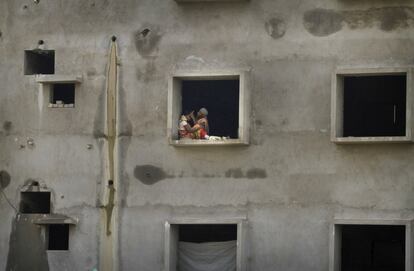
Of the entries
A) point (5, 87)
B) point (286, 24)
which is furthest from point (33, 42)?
point (286, 24)

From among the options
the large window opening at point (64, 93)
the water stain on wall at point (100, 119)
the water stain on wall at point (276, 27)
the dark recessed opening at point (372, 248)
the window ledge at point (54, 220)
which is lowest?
the dark recessed opening at point (372, 248)

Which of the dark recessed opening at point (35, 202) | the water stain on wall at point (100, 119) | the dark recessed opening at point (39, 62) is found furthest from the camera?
the dark recessed opening at point (39, 62)

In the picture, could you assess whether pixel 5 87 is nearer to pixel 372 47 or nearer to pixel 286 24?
pixel 286 24

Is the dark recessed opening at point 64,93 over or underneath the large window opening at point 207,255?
over

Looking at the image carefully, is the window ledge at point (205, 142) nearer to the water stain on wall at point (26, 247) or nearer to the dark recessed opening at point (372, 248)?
the water stain on wall at point (26, 247)

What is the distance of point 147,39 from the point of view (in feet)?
79.5

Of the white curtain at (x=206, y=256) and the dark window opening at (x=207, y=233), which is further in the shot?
the dark window opening at (x=207, y=233)

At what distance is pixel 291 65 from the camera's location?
2341 centimetres

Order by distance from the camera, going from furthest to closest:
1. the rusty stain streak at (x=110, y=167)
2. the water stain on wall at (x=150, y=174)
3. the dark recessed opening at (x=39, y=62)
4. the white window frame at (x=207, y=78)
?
the dark recessed opening at (x=39, y=62) < the rusty stain streak at (x=110, y=167) < the water stain on wall at (x=150, y=174) < the white window frame at (x=207, y=78)

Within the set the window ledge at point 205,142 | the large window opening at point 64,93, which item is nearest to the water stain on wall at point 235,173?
the window ledge at point 205,142

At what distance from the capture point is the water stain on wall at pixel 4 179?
24750 millimetres

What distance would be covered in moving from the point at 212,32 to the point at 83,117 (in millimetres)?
3292

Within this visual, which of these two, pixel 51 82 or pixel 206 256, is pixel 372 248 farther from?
pixel 51 82

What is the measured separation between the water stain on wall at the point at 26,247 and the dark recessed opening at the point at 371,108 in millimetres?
7071
